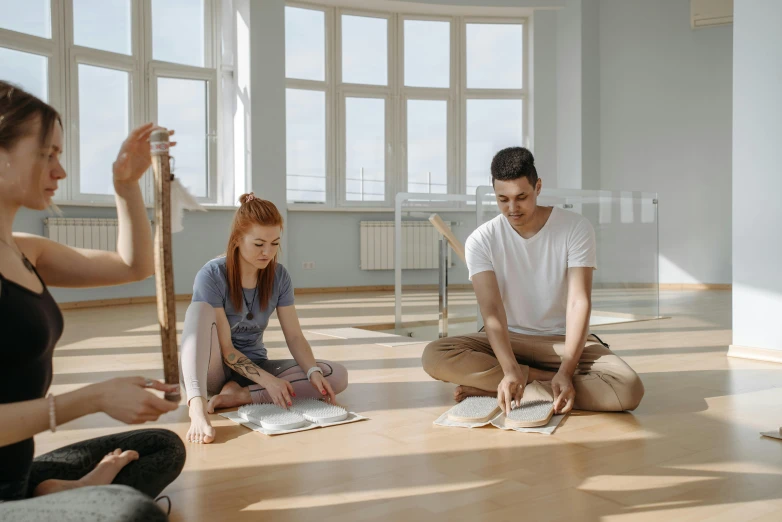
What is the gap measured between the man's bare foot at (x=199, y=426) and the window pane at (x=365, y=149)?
21.3 feet

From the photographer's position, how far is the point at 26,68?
249 inches

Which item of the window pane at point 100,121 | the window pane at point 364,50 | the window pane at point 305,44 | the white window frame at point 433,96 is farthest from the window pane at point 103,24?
the white window frame at point 433,96

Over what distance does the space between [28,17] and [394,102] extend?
3.99 metres

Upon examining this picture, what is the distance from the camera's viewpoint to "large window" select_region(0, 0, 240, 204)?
6445mm

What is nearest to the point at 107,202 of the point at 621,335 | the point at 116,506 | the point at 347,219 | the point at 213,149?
the point at 213,149

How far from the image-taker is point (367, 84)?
28.6 feet

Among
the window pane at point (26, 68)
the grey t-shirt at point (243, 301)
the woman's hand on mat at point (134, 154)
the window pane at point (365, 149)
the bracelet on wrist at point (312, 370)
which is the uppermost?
the window pane at point (26, 68)

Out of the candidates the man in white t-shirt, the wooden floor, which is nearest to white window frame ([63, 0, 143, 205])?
the wooden floor

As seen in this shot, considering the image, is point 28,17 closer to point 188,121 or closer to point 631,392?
point 188,121

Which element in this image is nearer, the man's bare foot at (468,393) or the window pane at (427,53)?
the man's bare foot at (468,393)

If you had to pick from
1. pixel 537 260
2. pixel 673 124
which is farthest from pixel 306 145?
pixel 537 260

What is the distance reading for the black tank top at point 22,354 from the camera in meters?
1.06

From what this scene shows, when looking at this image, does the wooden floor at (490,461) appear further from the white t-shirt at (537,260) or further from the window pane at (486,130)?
the window pane at (486,130)

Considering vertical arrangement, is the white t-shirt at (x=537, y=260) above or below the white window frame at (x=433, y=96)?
below
